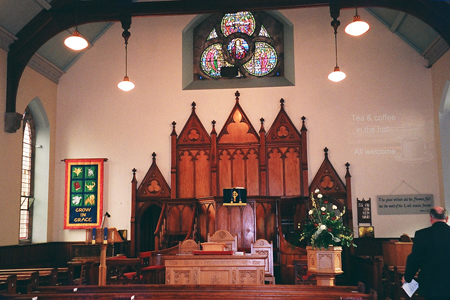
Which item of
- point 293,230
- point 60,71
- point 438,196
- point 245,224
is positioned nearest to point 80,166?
point 60,71

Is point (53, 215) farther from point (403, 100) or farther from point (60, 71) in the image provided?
point (403, 100)

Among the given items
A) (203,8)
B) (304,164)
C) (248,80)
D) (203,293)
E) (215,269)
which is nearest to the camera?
(203,293)

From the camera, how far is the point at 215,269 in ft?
25.8

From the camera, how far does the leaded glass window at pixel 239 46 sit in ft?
43.8

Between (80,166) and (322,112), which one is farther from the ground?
(322,112)

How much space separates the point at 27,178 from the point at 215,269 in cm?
691

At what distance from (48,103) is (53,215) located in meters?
3.12

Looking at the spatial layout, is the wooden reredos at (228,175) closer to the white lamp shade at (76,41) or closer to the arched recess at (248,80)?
the arched recess at (248,80)

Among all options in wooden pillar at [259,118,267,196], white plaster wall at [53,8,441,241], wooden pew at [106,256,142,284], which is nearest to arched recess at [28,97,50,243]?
white plaster wall at [53,8,441,241]

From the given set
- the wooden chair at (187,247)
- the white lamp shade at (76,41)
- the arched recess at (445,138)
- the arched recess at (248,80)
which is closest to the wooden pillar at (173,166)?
the arched recess at (248,80)

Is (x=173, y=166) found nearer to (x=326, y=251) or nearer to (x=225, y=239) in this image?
(x=225, y=239)

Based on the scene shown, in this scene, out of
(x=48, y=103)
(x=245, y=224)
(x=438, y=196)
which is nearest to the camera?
(x=245, y=224)

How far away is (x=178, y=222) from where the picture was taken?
12141 millimetres

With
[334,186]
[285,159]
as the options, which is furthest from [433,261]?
[285,159]
